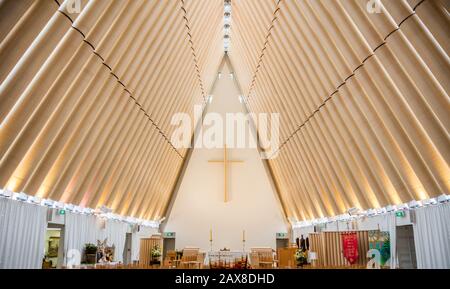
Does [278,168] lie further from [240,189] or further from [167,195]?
[167,195]

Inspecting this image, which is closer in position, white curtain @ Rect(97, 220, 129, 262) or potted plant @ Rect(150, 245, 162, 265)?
potted plant @ Rect(150, 245, 162, 265)

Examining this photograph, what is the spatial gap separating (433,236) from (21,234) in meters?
9.16

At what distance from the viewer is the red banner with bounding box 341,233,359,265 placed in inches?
402

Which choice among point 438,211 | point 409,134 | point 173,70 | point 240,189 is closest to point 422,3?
point 409,134

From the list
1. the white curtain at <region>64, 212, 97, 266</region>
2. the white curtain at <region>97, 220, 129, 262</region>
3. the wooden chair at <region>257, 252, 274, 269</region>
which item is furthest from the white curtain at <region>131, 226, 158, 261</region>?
the wooden chair at <region>257, 252, 274, 269</region>

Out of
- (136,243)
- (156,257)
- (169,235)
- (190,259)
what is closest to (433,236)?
(156,257)

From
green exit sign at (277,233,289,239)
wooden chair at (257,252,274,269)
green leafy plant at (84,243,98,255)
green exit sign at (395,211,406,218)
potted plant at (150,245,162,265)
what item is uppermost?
green exit sign at (395,211,406,218)

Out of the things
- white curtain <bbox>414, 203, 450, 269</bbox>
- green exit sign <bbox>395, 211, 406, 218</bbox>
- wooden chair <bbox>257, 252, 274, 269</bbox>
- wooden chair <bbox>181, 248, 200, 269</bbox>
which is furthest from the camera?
wooden chair <bbox>181, 248, 200, 269</bbox>

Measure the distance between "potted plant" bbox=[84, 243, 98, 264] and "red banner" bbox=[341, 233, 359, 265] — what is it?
766cm

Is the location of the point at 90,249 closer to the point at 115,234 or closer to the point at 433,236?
the point at 115,234

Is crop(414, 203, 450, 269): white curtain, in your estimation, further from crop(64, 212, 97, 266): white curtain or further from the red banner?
crop(64, 212, 97, 266): white curtain

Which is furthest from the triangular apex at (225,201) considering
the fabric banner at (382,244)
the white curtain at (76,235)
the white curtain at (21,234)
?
the white curtain at (21,234)

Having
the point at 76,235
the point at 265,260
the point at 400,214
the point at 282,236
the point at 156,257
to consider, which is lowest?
the point at 265,260

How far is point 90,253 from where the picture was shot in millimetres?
11125
